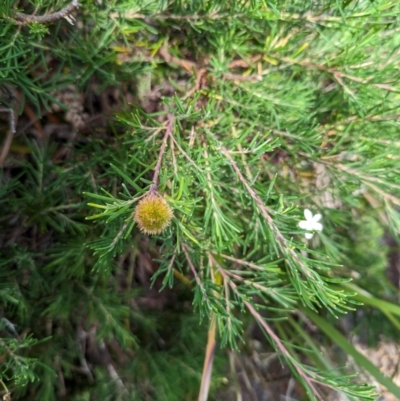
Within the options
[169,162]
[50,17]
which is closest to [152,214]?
[169,162]

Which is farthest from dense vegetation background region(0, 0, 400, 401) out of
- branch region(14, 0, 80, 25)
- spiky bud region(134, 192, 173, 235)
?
spiky bud region(134, 192, 173, 235)

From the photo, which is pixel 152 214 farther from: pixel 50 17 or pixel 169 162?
pixel 50 17

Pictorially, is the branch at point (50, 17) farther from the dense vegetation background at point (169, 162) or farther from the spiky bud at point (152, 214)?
the spiky bud at point (152, 214)

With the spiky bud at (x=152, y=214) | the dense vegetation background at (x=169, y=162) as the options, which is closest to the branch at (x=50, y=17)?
the dense vegetation background at (x=169, y=162)

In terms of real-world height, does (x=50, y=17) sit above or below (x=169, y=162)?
above

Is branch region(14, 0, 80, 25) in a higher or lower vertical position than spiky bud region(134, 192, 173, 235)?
higher

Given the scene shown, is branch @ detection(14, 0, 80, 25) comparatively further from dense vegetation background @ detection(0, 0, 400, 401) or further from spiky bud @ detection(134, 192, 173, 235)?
spiky bud @ detection(134, 192, 173, 235)

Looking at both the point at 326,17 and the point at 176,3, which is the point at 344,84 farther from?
the point at 176,3
